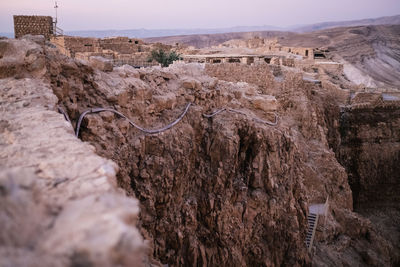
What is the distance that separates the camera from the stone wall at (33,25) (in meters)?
14.1

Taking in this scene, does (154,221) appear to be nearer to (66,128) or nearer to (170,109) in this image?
(170,109)

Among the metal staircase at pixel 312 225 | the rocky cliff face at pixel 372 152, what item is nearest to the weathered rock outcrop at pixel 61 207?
the metal staircase at pixel 312 225

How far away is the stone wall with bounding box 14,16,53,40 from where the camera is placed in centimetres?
1412

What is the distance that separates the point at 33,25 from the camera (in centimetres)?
1464

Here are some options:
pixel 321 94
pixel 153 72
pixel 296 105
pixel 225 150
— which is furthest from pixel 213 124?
pixel 321 94

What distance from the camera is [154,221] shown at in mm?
5133

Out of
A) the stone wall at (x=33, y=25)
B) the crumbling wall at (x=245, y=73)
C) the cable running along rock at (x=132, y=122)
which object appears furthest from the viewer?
the stone wall at (x=33, y=25)

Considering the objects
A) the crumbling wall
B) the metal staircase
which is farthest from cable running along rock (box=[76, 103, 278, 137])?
the metal staircase

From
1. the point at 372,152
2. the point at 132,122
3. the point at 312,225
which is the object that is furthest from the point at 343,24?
the point at 132,122

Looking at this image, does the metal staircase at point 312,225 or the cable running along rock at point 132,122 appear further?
the metal staircase at point 312,225

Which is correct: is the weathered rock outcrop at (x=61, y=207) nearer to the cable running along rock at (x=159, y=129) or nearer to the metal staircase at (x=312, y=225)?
the cable running along rock at (x=159, y=129)

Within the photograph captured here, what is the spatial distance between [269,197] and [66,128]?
524 cm

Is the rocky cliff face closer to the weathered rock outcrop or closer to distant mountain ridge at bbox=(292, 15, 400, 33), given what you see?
the weathered rock outcrop

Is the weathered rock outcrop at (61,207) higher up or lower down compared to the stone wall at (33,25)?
lower down
